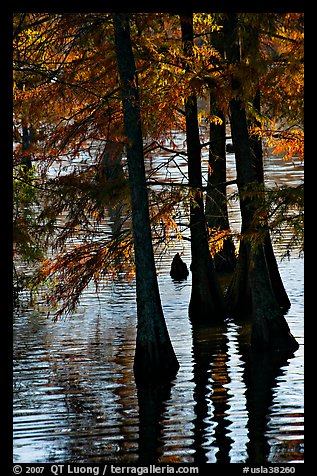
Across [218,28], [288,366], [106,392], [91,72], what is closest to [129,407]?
[106,392]

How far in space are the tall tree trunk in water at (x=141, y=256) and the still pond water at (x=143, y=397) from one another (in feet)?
1.12

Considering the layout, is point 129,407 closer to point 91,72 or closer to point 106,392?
point 106,392

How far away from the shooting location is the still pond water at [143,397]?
10367 millimetres

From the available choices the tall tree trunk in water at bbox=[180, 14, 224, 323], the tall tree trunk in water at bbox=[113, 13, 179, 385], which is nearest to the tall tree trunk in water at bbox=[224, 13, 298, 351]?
the tall tree trunk in water at bbox=[113, 13, 179, 385]

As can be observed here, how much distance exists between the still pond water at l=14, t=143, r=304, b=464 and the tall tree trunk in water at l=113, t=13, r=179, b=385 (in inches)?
13.4

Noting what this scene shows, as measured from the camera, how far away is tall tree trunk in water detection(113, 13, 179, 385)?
13.9 m

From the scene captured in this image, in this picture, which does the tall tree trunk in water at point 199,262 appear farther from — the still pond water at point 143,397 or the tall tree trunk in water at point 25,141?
the tall tree trunk in water at point 25,141

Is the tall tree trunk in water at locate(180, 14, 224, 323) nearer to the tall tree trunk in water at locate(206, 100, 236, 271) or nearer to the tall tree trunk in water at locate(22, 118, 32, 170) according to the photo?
the tall tree trunk in water at locate(22, 118, 32, 170)

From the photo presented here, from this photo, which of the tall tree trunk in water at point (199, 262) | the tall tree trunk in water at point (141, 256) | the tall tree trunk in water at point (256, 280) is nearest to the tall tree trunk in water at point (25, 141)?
the tall tree trunk in water at point (141, 256)

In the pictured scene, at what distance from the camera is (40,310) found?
1967 centimetres

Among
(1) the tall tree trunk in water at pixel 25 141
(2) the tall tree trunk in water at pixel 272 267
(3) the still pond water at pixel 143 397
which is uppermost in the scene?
(1) the tall tree trunk in water at pixel 25 141

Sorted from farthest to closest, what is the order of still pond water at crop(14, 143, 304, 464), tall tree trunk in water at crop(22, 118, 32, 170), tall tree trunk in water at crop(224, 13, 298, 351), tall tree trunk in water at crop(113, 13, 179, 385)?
tall tree trunk in water at crop(22, 118, 32, 170), tall tree trunk in water at crop(224, 13, 298, 351), tall tree trunk in water at crop(113, 13, 179, 385), still pond water at crop(14, 143, 304, 464)

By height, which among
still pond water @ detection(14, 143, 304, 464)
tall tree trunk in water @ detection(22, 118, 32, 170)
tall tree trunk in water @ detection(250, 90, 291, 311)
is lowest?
still pond water @ detection(14, 143, 304, 464)

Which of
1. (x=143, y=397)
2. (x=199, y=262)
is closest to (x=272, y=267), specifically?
(x=199, y=262)
